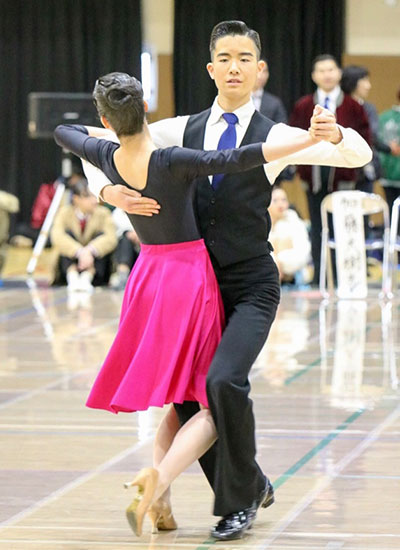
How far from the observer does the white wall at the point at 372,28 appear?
623 inches

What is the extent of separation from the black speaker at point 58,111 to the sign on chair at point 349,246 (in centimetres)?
333

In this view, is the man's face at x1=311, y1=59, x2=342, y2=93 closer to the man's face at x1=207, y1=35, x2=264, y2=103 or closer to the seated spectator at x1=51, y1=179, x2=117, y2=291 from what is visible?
the seated spectator at x1=51, y1=179, x2=117, y2=291

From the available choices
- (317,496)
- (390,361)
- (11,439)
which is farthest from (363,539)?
(390,361)

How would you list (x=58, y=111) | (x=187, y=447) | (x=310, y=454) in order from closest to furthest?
1. (x=187, y=447)
2. (x=310, y=454)
3. (x=58, y=111)

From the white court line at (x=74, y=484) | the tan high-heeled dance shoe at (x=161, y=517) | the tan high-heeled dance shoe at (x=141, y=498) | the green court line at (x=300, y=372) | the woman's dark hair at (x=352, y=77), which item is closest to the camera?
the tan high-heeled dance shoe at (x=141, y=498)

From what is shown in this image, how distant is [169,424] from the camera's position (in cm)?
382

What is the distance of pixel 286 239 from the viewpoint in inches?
410

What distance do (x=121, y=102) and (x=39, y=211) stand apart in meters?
11.0

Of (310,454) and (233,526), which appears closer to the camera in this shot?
(233,526)

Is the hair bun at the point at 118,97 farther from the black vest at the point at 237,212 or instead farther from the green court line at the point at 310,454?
the green court line at the point at 310,454

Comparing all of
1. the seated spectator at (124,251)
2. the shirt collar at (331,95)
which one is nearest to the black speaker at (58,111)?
the seated spectator at (124,251)

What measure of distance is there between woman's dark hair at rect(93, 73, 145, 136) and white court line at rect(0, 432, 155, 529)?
121 cm

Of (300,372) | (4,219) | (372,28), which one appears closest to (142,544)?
(300,372)

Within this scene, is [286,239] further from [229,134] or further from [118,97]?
[118,97]
